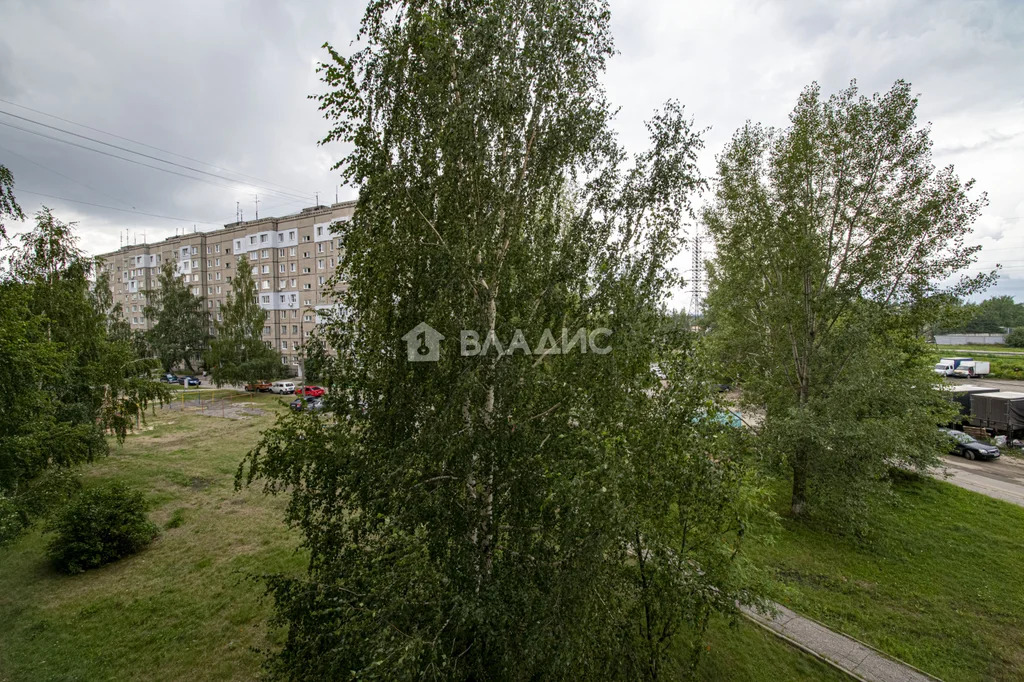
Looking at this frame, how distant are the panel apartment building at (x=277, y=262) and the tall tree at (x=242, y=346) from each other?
460 centimetres

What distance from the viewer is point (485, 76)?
4.77 m

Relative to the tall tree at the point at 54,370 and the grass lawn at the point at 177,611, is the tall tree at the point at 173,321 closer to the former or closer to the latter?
the tall tree at the point at 54,370

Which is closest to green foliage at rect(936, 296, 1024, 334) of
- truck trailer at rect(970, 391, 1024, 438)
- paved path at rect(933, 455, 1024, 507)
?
truck trailer at rect(970, 391, 1024, 438)

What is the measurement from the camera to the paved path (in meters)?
15.0

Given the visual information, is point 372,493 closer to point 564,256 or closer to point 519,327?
point 519,327

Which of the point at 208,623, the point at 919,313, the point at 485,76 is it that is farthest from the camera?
the point at 919,313

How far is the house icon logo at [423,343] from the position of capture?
177 inches

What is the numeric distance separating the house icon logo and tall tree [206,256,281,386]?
106 ft

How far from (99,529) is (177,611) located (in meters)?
3.64

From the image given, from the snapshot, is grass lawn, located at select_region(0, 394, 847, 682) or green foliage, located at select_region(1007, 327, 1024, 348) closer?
grass lawn, located at select_region(0, 394, 847, 682)

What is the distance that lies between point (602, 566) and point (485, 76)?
192 inches

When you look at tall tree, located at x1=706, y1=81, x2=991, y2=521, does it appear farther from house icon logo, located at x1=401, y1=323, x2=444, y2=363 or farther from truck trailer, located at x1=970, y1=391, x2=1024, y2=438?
truck trailer, located at x1=970, y1=391, x2=1024, y2=438

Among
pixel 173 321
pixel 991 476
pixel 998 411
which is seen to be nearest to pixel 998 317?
pixel 998 411

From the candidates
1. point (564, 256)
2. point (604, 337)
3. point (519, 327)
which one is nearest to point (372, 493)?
point (519, 327)
